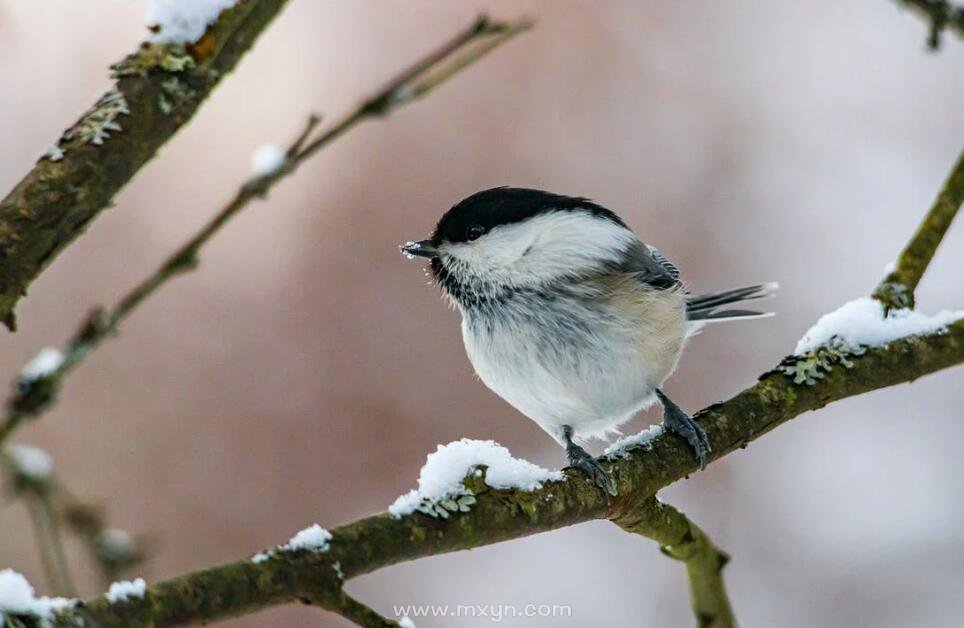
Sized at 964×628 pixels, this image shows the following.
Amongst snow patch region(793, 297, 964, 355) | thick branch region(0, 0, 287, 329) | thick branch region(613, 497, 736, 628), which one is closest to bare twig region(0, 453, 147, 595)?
thick branch region(0, 0, 287, 329)

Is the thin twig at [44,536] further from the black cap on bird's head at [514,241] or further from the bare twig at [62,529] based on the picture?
the black cap on bird's head at [514,241]

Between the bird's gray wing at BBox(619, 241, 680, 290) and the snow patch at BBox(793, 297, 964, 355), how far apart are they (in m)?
0.43

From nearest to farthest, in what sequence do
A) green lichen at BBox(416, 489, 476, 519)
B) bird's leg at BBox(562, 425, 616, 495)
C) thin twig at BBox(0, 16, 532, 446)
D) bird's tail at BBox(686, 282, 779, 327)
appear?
thin twig at BBox(0, 16, 532, 446) → green lichen at BBox(416, 489, 476, 519) → bird's leg at BBox(562, 425, 616, 495) → bird's tail at BBox(686, 282, 779, 327)

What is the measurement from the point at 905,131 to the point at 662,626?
2279 millimetres

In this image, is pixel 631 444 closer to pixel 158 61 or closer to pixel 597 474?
pixel 597 474

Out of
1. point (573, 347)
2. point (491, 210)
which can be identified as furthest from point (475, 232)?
point (573, 347)

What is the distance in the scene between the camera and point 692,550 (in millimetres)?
2074

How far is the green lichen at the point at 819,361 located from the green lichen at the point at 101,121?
1.35m

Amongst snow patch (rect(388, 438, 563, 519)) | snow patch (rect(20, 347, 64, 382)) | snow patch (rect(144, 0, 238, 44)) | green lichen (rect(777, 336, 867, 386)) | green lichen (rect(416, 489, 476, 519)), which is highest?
snow patch (rect(144, 0, 238, 44))

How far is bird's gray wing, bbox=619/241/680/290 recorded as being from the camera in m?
2.36

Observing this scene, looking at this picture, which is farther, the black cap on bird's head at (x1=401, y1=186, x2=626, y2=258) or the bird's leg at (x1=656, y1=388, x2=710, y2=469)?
the black cap on bird's head at (x1=401, y1=186, x2=626, y2=258)

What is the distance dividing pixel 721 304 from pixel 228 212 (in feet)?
7.09

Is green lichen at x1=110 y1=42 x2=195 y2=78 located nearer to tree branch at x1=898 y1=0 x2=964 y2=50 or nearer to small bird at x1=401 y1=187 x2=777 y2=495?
small bird at x1=401 y1=187 x2=777 y2=495

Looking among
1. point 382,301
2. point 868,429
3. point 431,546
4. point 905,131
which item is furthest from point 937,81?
point 431,546
